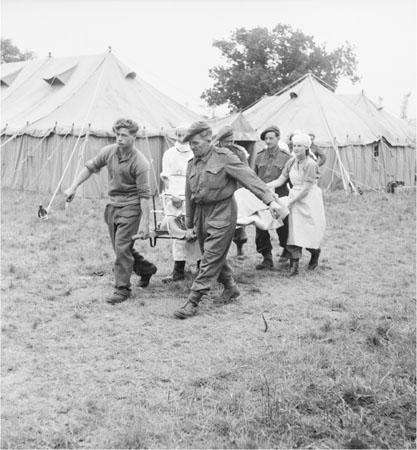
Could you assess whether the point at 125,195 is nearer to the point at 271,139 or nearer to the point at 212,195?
the point at 212,195

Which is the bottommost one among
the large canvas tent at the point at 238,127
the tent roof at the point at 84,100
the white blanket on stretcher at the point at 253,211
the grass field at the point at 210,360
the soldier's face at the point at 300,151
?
the grass field at the point at 210,360

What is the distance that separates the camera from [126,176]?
571cm

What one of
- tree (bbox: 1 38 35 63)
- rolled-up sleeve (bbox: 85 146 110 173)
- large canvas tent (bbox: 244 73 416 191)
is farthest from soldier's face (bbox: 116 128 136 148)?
tree (bbox: 1 38 35 63)

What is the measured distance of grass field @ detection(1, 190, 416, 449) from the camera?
316 centimetres

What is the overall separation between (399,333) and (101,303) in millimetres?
2785

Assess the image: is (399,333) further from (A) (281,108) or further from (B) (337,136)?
(A) (281,108)

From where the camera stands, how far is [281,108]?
21.5 meters

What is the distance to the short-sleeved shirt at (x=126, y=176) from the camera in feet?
18.6

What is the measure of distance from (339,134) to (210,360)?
54.8 feet

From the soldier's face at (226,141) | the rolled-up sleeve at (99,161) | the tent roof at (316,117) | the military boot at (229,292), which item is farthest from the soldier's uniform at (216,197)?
the tent roof at (316,117)

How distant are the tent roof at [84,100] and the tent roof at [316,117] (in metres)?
3.49

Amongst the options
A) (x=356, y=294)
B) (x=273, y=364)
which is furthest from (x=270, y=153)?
(x=273, y=364)

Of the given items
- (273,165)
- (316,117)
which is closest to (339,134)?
(316,117)

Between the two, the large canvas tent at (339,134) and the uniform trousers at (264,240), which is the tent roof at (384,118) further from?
the uniform trousers at (264,240)
